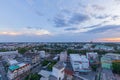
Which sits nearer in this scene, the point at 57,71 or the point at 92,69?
the point at 57,71

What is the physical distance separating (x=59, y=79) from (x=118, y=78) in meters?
6.89

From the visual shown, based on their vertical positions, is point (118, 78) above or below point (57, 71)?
below

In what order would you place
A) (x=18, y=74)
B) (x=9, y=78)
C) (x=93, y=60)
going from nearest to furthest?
1. (x=9, y=78)
2. (x=18, y=74)
3. (x=93, y=60)

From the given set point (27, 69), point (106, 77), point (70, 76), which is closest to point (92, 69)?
point (106, 77)

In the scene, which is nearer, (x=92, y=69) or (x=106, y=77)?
(x=106, y=77)

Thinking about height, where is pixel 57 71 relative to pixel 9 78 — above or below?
above

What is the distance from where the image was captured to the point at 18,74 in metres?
16.3

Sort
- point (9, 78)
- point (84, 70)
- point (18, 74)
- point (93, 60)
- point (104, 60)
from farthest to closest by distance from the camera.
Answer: point (93, 60)
point (104, 60)
point (84, 70)
point (18, 74)
point (9, 78)

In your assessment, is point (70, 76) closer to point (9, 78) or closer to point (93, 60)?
point (9, 78)

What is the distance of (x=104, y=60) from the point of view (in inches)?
834

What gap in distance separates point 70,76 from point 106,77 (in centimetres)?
409

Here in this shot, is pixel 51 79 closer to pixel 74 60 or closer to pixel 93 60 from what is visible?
pixel 74 60

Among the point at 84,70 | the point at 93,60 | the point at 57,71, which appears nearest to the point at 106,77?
the point at 84,70

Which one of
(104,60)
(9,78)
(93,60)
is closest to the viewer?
(9,78)
